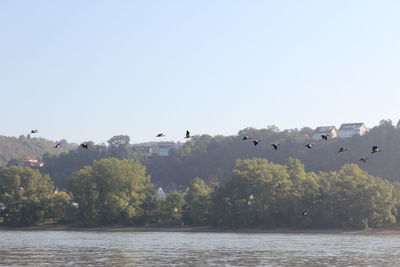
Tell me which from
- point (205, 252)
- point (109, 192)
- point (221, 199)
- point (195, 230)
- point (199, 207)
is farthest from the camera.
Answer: point (109, 192)

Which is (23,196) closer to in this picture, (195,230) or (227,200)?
(195,230)

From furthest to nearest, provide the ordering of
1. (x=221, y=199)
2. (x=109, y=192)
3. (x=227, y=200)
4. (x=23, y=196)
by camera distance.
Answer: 1. (x=23, y=196)
2. (x=109, y=192)
3. (x=221, y=199)
4. (x=227, y=200)

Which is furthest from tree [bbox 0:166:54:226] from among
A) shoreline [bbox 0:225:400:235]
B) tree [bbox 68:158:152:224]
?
tree [bbox 68:158:152:224]

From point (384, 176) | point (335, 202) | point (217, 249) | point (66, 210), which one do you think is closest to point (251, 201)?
point (335, 202)

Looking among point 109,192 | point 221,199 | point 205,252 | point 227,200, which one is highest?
point 109,192

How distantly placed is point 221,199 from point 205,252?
58.7 metres

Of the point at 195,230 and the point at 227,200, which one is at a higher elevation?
the point at 227,200

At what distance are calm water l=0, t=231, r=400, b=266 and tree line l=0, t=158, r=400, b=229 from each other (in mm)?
20994

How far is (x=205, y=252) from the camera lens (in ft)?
292

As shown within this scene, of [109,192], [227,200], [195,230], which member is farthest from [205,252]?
[109,192]

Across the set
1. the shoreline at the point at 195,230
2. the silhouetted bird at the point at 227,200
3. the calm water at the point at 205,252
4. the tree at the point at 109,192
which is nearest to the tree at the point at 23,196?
the shoreline at the point at 195,230

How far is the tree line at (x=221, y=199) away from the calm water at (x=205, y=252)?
2099cm

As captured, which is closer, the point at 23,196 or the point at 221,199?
the point at 221,199

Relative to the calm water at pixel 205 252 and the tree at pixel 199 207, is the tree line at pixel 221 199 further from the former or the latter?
the calm water at pixel 205 252
